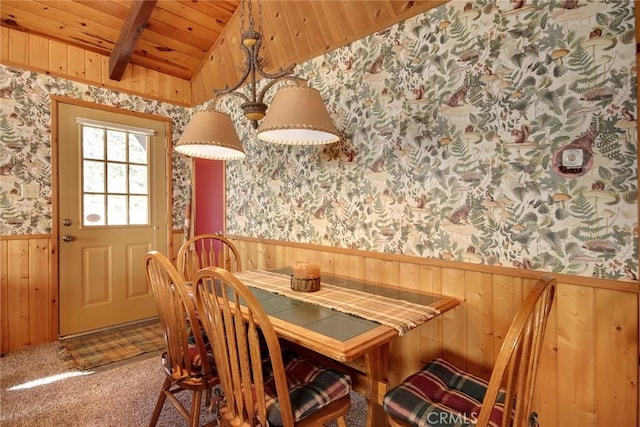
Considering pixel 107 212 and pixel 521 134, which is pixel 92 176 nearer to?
pixel 107 212

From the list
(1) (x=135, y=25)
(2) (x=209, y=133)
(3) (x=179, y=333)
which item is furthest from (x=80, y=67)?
(3) (x=179, y=333)

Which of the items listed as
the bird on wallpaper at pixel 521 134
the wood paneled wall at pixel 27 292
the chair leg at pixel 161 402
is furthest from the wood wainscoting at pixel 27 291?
the bird on wallpaper at pixel 521 134

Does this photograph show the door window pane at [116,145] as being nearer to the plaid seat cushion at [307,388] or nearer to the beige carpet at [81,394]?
the beige carpet at [81,394]

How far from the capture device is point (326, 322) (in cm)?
127

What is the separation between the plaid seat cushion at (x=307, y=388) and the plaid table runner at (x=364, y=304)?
0.83 feet

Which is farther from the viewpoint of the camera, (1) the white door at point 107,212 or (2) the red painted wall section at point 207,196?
(2) the red painted wall section at point 207,196

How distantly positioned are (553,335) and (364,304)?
835 mm

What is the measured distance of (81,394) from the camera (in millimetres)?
2059

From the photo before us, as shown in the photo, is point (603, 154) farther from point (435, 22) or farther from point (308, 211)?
point (308, 211)

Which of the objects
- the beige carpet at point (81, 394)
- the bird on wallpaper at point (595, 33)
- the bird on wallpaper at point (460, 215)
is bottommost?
the beige carpet at point (81, 394)

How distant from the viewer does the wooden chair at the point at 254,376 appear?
1.01m

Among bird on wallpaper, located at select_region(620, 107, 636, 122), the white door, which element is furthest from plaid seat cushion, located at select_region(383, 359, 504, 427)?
the white door

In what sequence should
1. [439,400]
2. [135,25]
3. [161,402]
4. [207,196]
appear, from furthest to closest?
[207,196]
[135,25]
[161,402]
[439,400]

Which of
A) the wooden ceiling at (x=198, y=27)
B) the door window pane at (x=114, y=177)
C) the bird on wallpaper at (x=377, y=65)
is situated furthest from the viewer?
the door window pane at (x=114, y=177)
